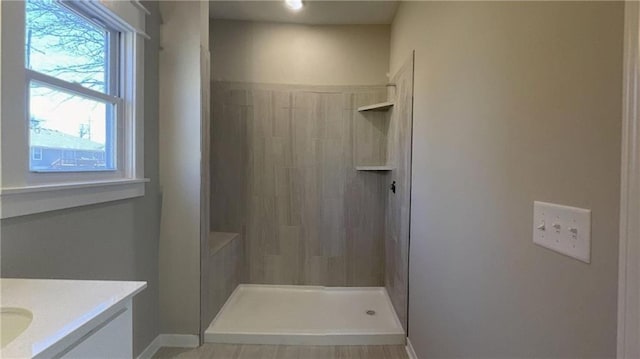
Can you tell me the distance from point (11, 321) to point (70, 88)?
42.4 inches

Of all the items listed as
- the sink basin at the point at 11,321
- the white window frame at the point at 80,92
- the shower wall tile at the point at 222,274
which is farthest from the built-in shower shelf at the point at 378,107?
the sink basin at the point at 11,321

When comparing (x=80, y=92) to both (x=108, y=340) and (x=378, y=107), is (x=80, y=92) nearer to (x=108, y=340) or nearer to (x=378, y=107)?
(x=108, y=340)

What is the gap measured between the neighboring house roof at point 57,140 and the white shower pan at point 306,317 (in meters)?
1.52

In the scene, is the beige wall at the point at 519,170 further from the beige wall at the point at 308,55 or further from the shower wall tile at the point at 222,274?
the shower wall tile at the point at 222,274

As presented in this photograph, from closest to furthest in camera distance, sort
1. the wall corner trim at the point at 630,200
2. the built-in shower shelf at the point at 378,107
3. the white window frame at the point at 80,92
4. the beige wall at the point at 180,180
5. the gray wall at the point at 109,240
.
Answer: the wall corner trim at the point at 630,200
the white window frame at the point at 80,92
the gray wall at the point at 109,240
the beige wall at the point at 180,180
the built-in shower shelf at the point at 378,107

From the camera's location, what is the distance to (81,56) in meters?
1.58

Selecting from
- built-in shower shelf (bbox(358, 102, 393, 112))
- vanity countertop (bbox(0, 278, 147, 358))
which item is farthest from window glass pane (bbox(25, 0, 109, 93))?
built-in shower shelf (bbox(358, 102, 393, 112))

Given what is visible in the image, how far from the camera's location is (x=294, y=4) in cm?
276

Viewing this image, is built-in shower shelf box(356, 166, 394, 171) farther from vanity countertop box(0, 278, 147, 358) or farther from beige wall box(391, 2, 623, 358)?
vanity countertop box(0, 278, 147, 358)

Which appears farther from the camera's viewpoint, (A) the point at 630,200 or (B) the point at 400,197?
(B) the point at 400,197

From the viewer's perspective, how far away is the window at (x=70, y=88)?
129 cm

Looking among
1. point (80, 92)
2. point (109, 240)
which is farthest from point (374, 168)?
point (80, 92)

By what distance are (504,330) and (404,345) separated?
142 cm

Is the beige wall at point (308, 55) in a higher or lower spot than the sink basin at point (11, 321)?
higher
